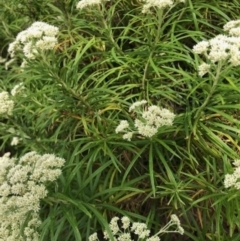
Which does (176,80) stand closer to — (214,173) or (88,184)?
(214,173)

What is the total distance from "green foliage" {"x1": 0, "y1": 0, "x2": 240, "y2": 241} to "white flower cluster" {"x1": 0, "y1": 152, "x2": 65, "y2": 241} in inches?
3.8

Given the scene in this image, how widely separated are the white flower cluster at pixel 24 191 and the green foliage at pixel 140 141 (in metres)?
0.10

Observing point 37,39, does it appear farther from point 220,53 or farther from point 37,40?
point 220,53

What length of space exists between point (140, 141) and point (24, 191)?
0.59 metres

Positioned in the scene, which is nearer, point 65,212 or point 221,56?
point 221,56

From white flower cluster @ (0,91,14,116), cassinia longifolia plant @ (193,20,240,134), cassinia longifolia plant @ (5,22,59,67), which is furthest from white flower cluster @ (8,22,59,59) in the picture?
cassinia longifolia plant @ (193,20,240,134)

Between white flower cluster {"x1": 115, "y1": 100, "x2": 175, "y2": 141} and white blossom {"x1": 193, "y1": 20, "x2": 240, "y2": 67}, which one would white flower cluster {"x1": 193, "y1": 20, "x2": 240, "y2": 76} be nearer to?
white blossom {"x1": 193, "y1": 20, "x2": 240, "y2": 67}

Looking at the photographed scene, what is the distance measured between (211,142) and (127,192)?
49 centimetres

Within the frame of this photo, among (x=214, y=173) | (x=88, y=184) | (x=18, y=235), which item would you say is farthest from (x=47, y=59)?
(x=214, y=173)

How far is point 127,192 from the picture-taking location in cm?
219

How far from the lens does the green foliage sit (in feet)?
6.69

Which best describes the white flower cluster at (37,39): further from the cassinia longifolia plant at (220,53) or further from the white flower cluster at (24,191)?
the cassinia longifolia plant at (220,53)

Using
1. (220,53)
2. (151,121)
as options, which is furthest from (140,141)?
(220,53)

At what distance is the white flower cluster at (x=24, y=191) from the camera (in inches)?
71.4
